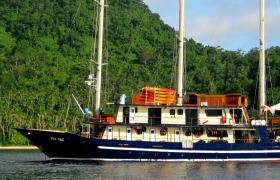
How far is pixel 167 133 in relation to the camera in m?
45.8

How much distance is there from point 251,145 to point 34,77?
59138 millimetres

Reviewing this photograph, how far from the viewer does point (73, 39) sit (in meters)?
117

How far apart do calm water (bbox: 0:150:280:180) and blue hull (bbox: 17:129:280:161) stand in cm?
69

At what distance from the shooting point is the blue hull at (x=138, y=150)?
43938 millimetres

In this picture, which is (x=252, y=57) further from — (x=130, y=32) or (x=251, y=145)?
(x=251, y=145)

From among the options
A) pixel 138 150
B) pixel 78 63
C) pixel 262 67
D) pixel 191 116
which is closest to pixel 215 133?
pixel 191 116

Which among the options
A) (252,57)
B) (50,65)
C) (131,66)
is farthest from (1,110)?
(252,57)

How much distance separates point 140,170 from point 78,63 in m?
67.7

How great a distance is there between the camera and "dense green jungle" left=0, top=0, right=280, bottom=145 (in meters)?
86.6

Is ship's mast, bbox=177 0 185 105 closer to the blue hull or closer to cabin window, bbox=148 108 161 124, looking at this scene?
cabin window, bbox=148 108 161 124

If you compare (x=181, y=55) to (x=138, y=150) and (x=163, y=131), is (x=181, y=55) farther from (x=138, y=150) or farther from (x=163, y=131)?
(x=138, y=150)

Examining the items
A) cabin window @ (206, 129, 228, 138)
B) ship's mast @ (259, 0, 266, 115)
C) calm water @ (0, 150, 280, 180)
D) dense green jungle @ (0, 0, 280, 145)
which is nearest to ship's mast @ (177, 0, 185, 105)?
cabin window @ (206, 129, 228, 138)

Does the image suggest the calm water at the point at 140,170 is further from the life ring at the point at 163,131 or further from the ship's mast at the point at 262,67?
the ship's mast at the point at 262,67

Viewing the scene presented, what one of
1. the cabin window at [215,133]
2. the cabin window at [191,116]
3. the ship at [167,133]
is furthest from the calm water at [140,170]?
the cabin window at [191,116]
